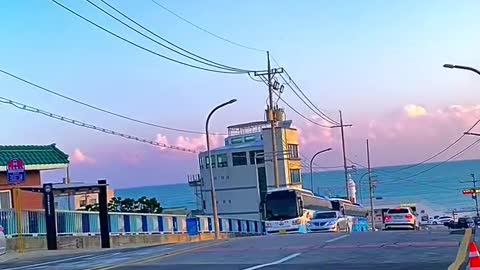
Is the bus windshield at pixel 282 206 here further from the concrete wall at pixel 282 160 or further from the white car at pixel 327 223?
the concrete wall at pixel 282 160

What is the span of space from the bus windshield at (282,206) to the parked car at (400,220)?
11003 mm

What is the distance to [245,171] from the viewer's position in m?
89.0

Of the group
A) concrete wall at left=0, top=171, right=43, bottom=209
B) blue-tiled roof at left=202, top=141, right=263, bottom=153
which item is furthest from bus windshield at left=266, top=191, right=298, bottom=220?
blue-tiled roof at left=202, top=141, right=263, bottom=153

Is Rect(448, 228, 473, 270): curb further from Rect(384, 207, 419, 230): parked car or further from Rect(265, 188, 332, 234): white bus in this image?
Rect(384, 207, 419, 230): parked car

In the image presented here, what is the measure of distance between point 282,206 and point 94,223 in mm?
15735

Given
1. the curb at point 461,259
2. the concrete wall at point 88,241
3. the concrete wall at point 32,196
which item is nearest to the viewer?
the curb at point 461,259

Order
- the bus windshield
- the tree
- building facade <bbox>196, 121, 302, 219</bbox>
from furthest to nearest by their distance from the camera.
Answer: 1. building facade <bbox>196, 121, 302, 219</bbox>
2. the tree
3. the bus windshield

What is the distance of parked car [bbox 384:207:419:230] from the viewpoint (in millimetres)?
57688

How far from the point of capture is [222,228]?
57.1 meters

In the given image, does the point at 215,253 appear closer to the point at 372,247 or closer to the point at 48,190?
the point at 372,247

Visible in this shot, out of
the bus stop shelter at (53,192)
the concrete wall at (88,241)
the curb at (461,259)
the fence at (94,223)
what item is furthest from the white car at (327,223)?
the curb at (461,259)

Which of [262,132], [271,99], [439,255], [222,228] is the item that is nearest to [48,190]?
[439,255]

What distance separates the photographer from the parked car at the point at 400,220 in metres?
57.7

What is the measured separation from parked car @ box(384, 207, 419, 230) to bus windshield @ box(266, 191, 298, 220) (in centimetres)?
1100
